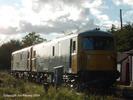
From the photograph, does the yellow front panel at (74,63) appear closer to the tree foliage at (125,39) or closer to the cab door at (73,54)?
the cab door at (73,54)

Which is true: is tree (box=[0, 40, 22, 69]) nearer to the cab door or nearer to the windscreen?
the cab door

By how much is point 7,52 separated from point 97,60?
75.6 meters

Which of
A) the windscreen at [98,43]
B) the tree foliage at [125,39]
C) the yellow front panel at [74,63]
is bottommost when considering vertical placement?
the yellow front panel at [74,63]

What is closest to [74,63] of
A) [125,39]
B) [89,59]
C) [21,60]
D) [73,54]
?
[73,54]

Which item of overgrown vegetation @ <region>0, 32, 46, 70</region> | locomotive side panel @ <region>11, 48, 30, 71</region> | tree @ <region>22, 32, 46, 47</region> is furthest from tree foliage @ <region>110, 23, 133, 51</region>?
tree @ <region>22, 32, 46, 47</region>

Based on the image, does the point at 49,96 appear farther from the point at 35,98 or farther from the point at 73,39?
the point at 73,39

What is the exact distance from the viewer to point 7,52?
99250 mm

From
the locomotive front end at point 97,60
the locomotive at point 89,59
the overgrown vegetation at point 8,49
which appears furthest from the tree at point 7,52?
the locomotive front end at point 97,60

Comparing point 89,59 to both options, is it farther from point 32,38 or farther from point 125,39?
point 32,38

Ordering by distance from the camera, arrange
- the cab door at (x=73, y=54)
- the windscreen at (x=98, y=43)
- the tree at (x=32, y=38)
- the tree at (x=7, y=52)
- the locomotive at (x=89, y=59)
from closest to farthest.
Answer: the locomotive at (x=89, y=59) → the cab door at (x=73, y=54) → the windscreen at (x=98, y=43) → the tree at (x=7, y=52) → the tree at (x=32, y=38)

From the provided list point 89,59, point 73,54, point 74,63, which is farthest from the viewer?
point 73,54

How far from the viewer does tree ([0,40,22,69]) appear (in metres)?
93.4

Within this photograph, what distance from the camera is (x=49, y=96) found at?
17.5 meters

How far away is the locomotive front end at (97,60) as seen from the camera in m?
24.7
